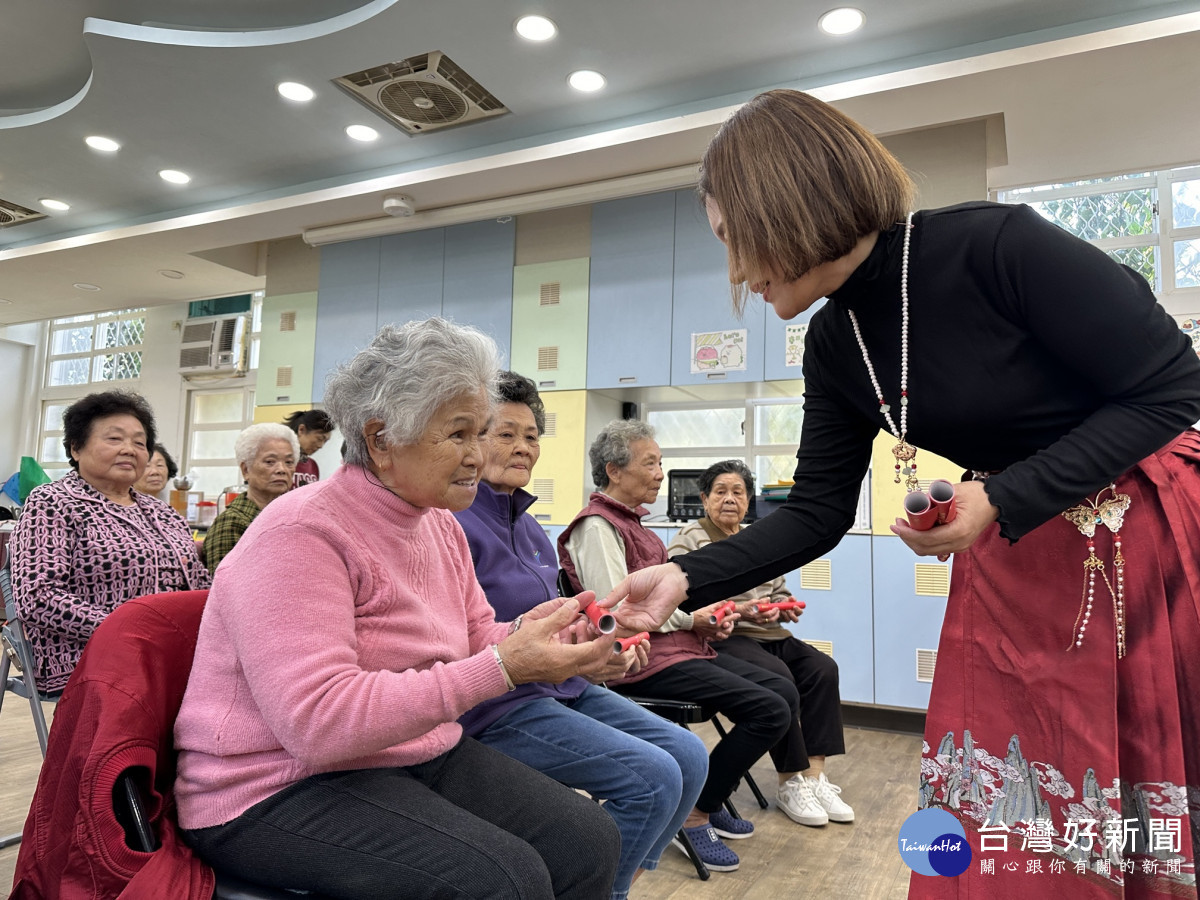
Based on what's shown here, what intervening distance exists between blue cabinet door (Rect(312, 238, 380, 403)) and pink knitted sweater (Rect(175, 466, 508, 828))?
15.9 ft

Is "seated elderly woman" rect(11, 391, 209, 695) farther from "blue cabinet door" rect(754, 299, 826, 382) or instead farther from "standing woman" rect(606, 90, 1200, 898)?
"blue cabinet door" rect(754, 299, 826, 382)

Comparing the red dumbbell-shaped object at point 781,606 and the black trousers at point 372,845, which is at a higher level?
the red dumbbell-shaped object at point 781,606

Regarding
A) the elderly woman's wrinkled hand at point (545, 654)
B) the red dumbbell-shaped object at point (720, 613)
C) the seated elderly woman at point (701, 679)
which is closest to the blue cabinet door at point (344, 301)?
the seated elderly woman at point (701, 679)

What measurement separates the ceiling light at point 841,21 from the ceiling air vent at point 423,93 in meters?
1.72

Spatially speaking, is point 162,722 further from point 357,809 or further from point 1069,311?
point 1069,311

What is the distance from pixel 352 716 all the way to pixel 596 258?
14.2ft

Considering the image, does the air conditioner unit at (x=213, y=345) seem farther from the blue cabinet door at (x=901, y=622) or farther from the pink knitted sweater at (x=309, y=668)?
the pink knitted sweater at (x=309, y=668)

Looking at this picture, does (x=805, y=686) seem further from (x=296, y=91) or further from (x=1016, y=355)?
(x=296, y=91)

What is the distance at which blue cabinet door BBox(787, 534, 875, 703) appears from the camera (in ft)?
13.4

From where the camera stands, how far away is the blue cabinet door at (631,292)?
4.84m

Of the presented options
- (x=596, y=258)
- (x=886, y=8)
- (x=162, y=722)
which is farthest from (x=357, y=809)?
(x=596, y=258)

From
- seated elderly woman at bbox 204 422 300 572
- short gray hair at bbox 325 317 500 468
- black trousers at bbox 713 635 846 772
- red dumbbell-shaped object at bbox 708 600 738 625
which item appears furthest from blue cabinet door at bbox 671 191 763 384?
short gray hair at bbox 325 317 500 468

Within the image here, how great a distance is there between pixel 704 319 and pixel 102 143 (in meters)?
3.85

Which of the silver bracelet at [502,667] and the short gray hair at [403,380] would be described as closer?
the silver bracelet at [502,667]
